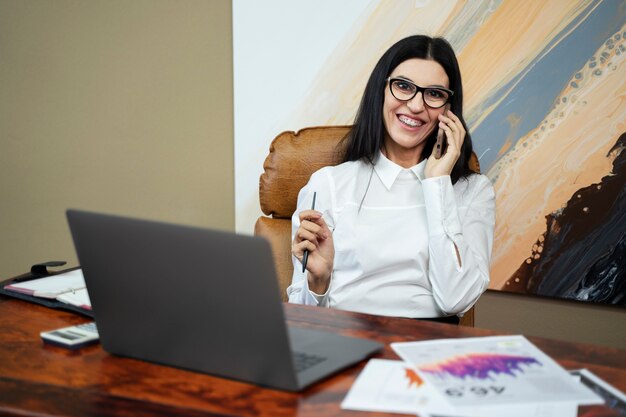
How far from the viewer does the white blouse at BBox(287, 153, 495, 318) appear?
66.4 inches

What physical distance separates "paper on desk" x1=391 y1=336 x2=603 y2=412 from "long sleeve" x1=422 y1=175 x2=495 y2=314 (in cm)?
55

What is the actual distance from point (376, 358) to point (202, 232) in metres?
0.35

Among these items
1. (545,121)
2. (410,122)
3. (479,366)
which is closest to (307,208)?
(410,122)

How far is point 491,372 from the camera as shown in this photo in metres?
0.95

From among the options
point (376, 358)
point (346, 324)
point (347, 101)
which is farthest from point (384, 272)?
point (347, 101)

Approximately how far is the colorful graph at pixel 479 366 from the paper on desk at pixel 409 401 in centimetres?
4

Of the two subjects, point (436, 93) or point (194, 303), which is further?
point (436, 93)

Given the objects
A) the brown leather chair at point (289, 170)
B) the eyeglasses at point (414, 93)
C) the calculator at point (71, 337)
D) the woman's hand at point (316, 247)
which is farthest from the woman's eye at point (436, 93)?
the calculator at point (71, 337)

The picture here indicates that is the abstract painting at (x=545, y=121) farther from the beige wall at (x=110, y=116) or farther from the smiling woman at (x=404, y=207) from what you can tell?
the beige wall at (x=110, y=116)

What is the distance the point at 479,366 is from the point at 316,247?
0.66m

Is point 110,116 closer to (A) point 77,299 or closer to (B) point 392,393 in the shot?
(A) point 77,299

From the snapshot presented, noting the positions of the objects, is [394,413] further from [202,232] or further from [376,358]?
[202,232]

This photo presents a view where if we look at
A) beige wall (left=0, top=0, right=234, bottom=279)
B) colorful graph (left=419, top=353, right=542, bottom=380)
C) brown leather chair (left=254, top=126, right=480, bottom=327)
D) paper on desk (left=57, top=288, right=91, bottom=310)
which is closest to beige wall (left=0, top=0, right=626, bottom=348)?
beige wall (left=0, top=0, right=234, bottom=279)

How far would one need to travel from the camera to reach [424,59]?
1.89 meters
